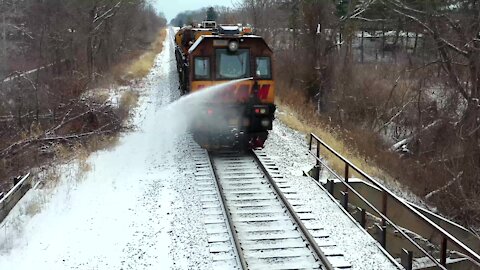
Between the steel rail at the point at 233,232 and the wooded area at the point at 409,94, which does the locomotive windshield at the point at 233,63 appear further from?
the wooded area at the point at 409,94

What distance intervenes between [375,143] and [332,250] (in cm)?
1250

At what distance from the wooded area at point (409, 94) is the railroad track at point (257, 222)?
5937 mm

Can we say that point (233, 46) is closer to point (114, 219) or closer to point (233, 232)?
point (114, 219)

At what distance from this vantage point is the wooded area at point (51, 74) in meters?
13.4

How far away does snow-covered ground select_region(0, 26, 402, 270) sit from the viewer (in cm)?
786

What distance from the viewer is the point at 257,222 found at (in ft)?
30.4

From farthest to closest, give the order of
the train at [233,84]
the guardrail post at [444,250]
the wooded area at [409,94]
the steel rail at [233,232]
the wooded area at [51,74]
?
the wooded area at [409,94]
the wooded area at [51,74]
the train at [233,84]
the steel rail at [233,232]
the guardrail post at [444,250]

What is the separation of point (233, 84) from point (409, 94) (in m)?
14.3

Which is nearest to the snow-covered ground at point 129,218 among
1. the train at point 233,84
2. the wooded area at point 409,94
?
the train at point 233,84

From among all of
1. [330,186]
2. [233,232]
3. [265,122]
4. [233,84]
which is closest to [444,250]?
[233,232]

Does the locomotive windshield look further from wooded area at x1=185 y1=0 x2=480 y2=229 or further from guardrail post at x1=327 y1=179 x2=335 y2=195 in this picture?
wooded area at x1=185 y1=0 x2=480 y2=229

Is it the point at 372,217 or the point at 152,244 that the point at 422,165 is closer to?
the point at 372,217

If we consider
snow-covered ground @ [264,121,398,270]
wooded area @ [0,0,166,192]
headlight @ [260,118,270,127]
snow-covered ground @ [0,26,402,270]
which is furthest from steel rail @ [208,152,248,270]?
wooded area @ [0,0,166,192]

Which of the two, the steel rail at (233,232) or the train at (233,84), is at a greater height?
the train at (233,84)
